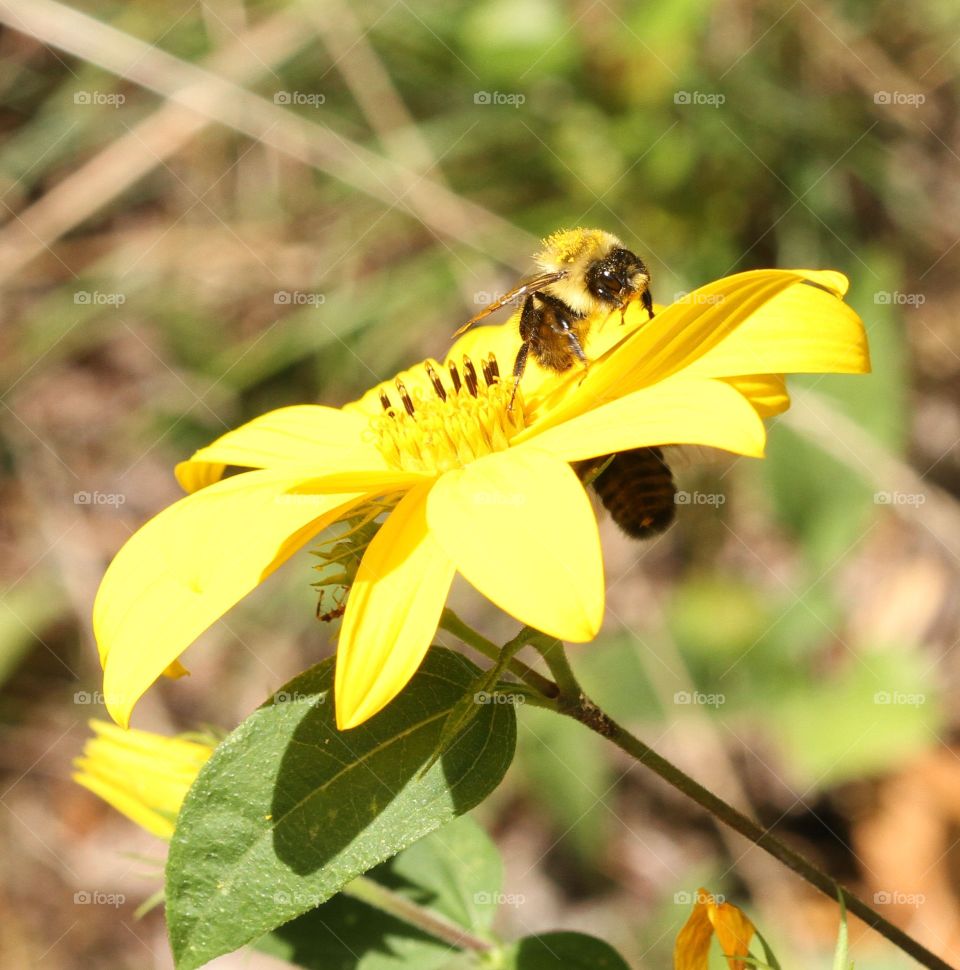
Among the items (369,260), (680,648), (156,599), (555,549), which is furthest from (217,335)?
(555,549)

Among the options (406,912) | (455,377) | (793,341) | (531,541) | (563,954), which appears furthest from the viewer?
(455,377)

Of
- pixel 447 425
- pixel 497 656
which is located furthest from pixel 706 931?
pixel 447 425

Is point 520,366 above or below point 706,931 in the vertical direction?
above

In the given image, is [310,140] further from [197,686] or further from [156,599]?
[156,599]

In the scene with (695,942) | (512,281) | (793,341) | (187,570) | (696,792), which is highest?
(512,281)

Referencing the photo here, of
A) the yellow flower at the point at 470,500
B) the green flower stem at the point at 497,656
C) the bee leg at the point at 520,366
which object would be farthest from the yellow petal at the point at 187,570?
the bee leg at the point at 520,366

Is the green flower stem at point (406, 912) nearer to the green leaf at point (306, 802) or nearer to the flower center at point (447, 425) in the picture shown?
the green leaf at point (306, 802)

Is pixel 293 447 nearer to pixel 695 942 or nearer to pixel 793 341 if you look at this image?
pixel 793 341
